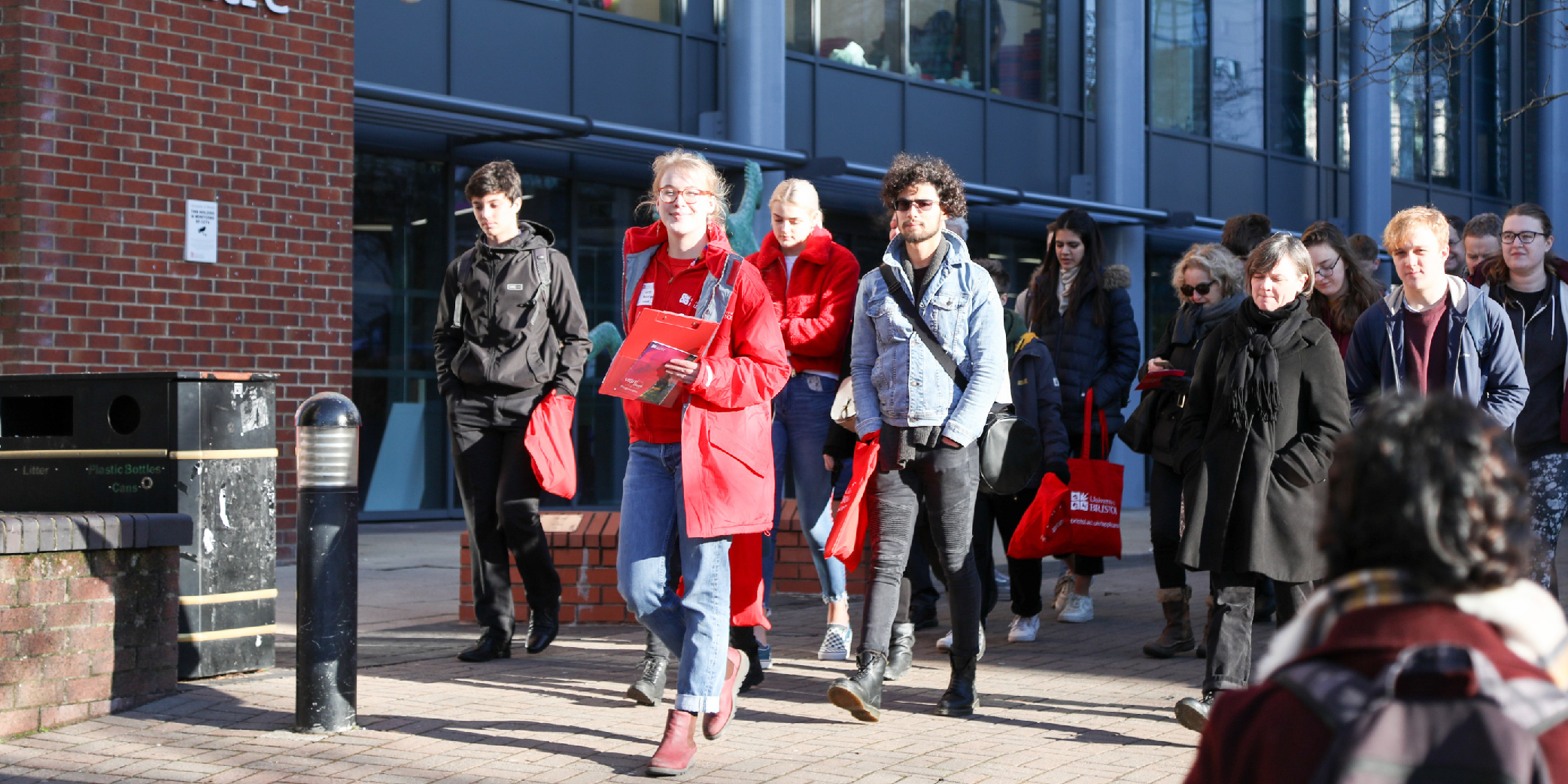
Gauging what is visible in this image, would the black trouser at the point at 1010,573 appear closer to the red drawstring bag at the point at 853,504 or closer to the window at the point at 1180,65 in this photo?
the red drawstring bag at the point at 853,504

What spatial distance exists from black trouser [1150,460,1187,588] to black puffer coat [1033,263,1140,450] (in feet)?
2.76

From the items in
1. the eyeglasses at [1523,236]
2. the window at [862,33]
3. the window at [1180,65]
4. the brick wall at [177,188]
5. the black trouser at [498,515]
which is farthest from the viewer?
the window at [1180,65]

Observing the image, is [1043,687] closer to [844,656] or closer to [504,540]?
[844,656]

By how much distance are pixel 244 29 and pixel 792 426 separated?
556 cm

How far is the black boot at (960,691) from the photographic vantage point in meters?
5.53

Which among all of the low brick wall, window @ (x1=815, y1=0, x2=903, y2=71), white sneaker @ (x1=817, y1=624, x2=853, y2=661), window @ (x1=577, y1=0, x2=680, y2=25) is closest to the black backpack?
white sneaker @ (x1=817, y1=624, x2=853, y2=661)

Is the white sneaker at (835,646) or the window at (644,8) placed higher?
the window at (644,8)

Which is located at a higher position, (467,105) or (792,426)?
(467,105)

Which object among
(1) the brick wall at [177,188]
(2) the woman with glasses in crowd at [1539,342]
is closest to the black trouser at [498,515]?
(1) the brick wall at [177,188]

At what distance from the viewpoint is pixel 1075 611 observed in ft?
26.5

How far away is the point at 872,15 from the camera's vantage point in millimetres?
16266

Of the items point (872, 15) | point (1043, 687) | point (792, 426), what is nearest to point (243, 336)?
point (792, 426)

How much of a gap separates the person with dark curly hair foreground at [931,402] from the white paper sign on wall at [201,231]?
18.7ft

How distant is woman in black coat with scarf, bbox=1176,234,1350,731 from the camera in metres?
5.17
